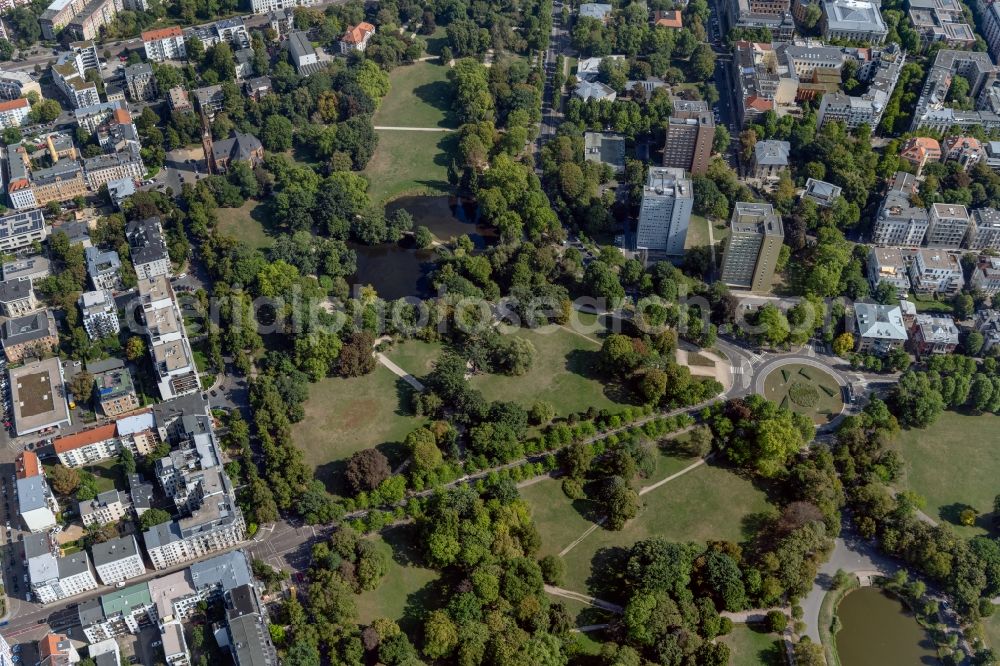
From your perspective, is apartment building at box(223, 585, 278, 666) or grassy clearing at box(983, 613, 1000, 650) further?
grassy clearing at box(983, 613, 1000, 650)

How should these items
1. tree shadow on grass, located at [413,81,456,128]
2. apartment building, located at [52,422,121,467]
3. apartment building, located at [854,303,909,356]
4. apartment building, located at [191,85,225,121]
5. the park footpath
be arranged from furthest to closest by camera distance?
tree shadow on grass, located at [413,81,456,128]
apartment building, located at [191,85,225,121]
apartment building, located at [854,303,909,356]
apartment building, located at [52,422,121,467]
the park footpath

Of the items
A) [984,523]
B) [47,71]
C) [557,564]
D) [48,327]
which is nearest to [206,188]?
[48,327]

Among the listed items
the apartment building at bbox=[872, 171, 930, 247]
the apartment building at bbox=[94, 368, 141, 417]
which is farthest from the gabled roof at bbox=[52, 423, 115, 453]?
the apartment building at bbox=[872, 171, 930, 247]

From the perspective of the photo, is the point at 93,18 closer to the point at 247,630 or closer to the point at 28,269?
the point at 28,269

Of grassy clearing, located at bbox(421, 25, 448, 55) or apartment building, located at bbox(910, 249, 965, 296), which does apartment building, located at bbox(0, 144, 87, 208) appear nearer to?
grassy clearing, located at bbox(421, 25, 448, 55)

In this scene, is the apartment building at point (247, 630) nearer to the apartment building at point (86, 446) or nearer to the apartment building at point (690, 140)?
the apartment building at point (86, 446)

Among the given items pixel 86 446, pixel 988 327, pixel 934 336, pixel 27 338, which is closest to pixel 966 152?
pixel 988 327
